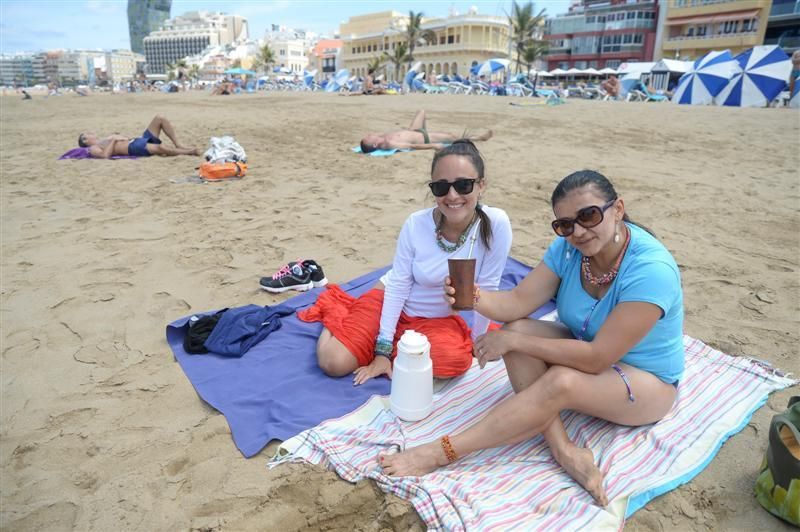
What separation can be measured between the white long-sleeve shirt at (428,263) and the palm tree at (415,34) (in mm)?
54846

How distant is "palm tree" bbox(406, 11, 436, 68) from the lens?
52969mm

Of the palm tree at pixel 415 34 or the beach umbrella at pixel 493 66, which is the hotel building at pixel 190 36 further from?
the beach umbrella at pixel 493 66

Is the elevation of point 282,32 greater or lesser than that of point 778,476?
greater

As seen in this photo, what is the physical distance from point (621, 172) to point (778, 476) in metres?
5.37

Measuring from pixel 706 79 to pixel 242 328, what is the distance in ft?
62.8

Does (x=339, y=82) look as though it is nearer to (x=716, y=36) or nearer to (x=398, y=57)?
(x=398, y=57)

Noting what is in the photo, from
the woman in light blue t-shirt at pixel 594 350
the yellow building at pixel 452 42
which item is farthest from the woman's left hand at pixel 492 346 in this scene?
the yellow building at pixel 452 42

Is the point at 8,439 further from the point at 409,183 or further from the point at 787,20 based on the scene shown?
the point at 787,20

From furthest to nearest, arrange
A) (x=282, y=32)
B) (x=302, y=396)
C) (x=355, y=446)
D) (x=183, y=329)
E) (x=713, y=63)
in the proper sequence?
1. (x=282, y=32)
2. (x=713, y=63)
3. (x=183, y=329)
4. (x=302, y=396)
5. (x=355, y=446)

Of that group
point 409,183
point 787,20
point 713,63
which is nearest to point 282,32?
point 787,20

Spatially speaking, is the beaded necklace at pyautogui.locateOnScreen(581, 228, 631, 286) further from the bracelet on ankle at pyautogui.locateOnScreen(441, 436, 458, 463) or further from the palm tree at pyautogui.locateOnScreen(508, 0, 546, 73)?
the palm tree at pyautogui.locateOnScreen(508, 0, 546, 73)

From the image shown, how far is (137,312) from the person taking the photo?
10.6 ft

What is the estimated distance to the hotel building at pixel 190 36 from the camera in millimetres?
131750

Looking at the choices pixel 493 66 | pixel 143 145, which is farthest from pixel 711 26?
pixel 143 145
